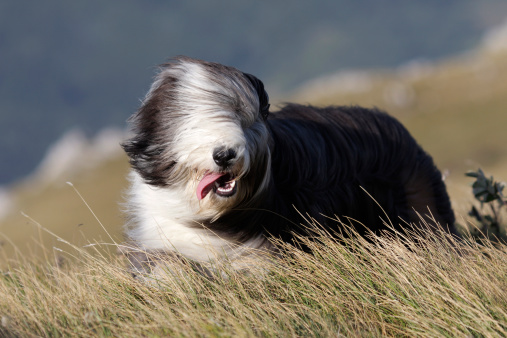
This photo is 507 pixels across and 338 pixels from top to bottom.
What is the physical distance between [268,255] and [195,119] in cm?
97

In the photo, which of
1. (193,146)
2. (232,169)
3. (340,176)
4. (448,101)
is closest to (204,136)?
(193,146)

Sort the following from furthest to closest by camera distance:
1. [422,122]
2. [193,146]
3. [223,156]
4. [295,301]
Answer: [422,122] → [193,146] → [223,156] → [295,301]

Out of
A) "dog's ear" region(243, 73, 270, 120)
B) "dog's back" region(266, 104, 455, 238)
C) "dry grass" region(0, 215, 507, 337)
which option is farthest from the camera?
"dog's back" region(266, 104, 455, 238)

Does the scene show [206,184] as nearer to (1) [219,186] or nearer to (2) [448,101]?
(1) [219,186]

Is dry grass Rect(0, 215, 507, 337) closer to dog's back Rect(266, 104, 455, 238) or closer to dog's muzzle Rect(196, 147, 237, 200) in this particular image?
dog's muzzle Rect(196, 147, 237, 200)

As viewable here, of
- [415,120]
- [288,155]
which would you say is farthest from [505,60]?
[288,155]

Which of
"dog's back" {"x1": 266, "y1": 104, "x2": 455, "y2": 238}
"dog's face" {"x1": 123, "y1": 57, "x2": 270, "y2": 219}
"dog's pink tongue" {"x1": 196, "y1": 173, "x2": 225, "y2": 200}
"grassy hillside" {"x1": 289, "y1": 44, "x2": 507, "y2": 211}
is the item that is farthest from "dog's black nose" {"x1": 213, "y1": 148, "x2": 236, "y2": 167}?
"grassy hillside" {"x1": 289, "y1": 44, "x2": 507, "y2": 211}

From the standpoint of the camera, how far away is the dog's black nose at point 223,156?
3525 millimetres

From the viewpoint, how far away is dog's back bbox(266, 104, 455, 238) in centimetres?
435

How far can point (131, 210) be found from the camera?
442 cm

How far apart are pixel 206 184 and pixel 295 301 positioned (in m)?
0.88

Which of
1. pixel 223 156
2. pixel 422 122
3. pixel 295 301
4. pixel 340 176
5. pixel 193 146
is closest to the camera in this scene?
pixel 295 301

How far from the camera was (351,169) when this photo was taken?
4.78m

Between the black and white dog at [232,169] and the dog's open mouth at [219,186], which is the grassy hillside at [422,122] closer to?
the black and white dog at [232,169]
